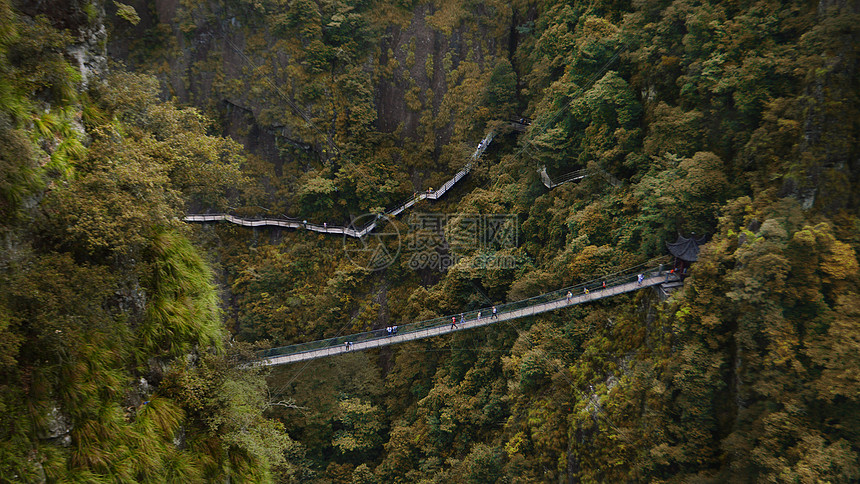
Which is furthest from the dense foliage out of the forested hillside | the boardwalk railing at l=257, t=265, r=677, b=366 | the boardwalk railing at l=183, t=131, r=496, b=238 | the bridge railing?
the boardwalk railing at l=183, t=131, r=496, b=238

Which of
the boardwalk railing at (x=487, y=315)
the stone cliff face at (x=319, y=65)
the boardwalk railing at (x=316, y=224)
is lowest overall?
the boardwalk railing at (x=487, y=315)

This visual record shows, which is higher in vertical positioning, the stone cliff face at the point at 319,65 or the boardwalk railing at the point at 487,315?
the stone cliff face at the point at 319,65

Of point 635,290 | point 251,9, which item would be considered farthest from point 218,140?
point 251,9

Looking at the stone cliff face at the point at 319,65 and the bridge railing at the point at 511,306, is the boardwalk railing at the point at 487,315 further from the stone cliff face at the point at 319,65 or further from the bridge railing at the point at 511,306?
the stone cliff face at the point at 319,65

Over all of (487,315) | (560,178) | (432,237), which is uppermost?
(560,178)

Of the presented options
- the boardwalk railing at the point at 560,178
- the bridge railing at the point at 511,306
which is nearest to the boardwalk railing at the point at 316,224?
the boardwalk railing at the point at 560,178

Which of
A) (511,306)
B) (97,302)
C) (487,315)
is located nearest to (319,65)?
(487,315)

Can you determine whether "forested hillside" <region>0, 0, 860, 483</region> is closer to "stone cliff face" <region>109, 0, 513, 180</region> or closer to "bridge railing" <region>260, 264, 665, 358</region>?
"stone cliff face" <region>109, 0, 513, 180</region>

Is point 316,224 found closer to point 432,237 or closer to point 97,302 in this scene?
point 432,237
